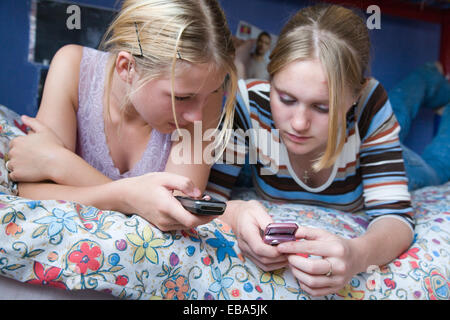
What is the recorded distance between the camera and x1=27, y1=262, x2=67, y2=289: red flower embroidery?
53cm

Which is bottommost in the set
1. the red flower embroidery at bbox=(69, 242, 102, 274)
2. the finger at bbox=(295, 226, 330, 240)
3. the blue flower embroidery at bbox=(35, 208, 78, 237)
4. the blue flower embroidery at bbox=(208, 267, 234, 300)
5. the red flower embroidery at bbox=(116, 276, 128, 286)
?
the blue flower embroidery at bbox=(208, 267, 234, 300)

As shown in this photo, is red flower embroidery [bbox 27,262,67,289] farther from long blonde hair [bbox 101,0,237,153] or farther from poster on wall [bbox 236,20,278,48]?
poster on wall [bbox 236,20,278,48]

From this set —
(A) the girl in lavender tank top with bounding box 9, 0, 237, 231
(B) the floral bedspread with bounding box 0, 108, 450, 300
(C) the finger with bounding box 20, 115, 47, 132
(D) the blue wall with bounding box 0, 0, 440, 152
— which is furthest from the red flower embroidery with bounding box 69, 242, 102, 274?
(D) the blue wall with bounding box 0, 0, 440, 152

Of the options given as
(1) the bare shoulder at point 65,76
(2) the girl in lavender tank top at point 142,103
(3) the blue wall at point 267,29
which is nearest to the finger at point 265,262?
(2) the girl in lavender tank top at point 142,103

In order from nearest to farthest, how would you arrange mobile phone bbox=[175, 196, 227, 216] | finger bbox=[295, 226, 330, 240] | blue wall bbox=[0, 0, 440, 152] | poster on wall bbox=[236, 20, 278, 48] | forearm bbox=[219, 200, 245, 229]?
1. mobile phone bbox=[175, 196, 227, 216]
2. finger bbox=[295, 226, 330, 240]
3. forearm bbox=[219, 200, 245, 229]
4. blue wall bbox=[0, 0, 440, 152]
5. poster on wall bbox=[236, 20, 278, 48]

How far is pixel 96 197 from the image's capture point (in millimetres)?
662

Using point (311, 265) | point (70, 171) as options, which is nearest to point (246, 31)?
point (70, 171)

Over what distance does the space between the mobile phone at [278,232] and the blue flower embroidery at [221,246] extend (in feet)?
0.27

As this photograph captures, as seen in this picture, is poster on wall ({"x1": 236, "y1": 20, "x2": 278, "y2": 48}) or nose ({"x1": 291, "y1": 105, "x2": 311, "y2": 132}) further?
poster on wall ({"x1": 236, "y1": 20, "x2": 278, "y2": 48})

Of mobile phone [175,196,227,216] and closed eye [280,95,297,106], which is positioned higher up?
closed eye [280,95,297,106]

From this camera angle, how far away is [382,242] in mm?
742

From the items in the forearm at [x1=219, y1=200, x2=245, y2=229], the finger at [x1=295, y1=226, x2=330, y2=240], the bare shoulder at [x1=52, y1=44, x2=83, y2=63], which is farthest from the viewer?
the bare shoulder at [x1=52, y1=44, x2=83, y2=63]

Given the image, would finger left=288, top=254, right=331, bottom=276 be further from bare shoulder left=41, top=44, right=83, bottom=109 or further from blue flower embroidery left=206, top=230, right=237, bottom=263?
bare shoulder left=41, top=44, right=83, bottom=109
